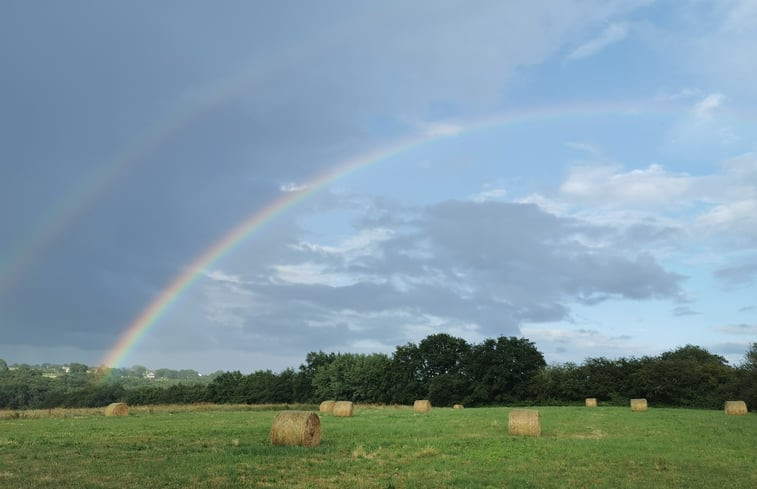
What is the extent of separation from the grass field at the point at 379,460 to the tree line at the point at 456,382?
47879 millimetres

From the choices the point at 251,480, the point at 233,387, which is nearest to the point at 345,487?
the point at 251,480

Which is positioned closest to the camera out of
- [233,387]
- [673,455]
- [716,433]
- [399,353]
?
[673,455]

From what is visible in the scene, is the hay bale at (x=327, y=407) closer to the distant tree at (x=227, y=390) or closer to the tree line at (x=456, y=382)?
the tree line at (x=456, y=382)

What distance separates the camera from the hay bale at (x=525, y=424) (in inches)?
903

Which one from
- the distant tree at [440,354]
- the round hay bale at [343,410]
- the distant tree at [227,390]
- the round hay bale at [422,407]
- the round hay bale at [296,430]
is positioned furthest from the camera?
the distant tree at [227,390]

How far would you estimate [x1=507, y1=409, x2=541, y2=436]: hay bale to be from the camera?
2294 cm

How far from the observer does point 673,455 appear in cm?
1731

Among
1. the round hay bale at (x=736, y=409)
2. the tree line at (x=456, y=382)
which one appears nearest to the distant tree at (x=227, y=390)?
the tree line at (x=456, y=382)

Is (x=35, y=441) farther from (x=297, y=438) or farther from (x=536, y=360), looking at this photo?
(x=536, y=360)

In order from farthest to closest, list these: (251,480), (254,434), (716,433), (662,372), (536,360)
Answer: (536,360)
(662,372)
(716,433)
(254,434)
(251,480)

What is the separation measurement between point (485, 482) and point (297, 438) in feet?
25.1

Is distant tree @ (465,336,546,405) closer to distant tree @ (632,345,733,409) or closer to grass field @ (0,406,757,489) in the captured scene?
distant tree @ (632,345,733,409)

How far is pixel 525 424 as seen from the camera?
75.5ft

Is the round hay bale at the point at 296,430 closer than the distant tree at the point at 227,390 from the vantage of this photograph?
Yes
